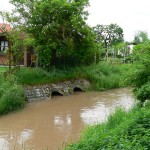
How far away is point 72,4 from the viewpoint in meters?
19.0

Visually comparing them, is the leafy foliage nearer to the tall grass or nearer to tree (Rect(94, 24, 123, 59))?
the tall grass

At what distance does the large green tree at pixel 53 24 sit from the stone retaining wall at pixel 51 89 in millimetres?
1621

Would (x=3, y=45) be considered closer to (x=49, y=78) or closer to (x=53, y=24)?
(x=53, y=24)

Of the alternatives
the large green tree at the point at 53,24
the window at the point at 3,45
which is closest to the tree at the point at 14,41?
the large green tree at the point at 53,24

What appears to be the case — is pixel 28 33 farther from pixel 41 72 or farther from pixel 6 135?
pixel 6 135

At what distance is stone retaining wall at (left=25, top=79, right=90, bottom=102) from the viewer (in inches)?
647

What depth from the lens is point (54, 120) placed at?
12.6m

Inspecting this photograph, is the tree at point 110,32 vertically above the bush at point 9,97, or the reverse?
the tree at point 110,32

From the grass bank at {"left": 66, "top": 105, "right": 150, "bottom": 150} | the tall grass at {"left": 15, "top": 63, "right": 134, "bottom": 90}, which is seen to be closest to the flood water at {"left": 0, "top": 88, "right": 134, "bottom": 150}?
the tall grass at {"left": 15, "top": 63, "right": 134, "bottom": 90}

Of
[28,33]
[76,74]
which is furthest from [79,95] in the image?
[28,33]

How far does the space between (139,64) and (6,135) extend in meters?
5.09

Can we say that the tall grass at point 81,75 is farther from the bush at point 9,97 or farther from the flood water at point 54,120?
the bush at point 9,97

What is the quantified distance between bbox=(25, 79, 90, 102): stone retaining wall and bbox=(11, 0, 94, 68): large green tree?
63.8 inches

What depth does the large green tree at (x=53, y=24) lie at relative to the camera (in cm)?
1850
